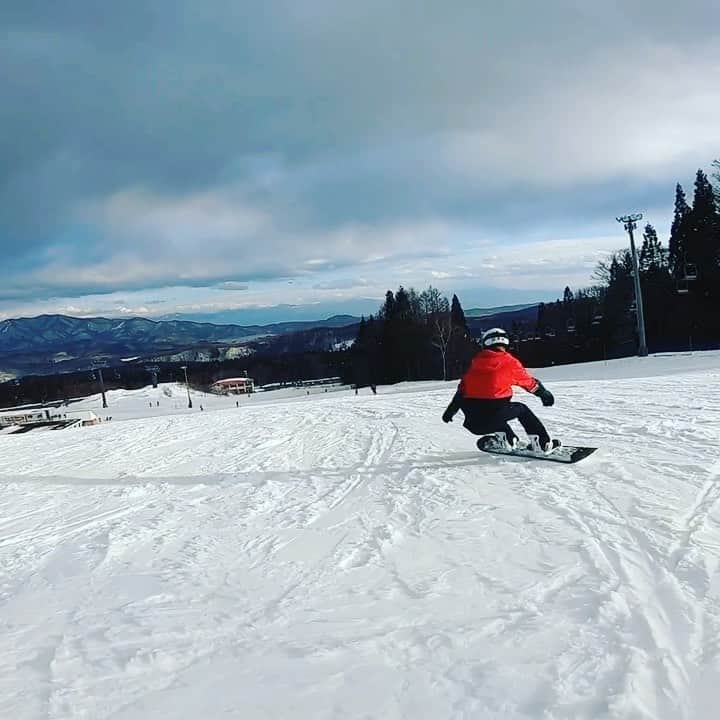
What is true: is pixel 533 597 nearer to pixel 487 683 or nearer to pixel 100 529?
pixel 487 683

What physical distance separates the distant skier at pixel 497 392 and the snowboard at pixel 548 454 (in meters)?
0.11

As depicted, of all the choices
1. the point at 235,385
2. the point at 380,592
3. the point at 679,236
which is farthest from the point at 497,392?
the point at 235,385

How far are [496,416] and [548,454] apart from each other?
30.2 inches

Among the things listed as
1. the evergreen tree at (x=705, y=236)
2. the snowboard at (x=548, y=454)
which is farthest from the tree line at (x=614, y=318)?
the snowboard at (x=548, y=454)

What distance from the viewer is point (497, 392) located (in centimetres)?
664

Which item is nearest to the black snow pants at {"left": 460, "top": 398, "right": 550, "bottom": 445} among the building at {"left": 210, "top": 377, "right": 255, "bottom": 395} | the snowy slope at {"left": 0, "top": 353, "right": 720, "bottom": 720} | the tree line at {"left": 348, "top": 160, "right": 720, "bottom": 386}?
the snowy slope at {"left": 0, "top": 353, "right": 720, "bottom": 720}

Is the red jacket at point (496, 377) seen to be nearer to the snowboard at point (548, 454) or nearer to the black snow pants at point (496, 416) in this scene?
the black snow pants at point (496, 416)

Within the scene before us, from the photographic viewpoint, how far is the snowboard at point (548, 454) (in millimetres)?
6422

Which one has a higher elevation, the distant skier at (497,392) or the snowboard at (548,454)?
the distant skier at (497,392)

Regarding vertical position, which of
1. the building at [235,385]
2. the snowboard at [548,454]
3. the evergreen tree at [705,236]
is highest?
the evergreen tree at [705,236]

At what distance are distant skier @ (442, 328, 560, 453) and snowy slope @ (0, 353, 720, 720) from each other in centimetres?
50

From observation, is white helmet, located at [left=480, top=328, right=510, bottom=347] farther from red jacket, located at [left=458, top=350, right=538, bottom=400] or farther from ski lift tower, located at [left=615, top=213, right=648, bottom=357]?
ski lift tower, located at [left=615, top=213, right=648, bottom=357]

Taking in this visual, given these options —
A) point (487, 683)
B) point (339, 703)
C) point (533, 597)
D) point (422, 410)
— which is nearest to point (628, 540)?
point (533, 597)

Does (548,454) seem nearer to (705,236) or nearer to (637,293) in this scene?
(637,293)
